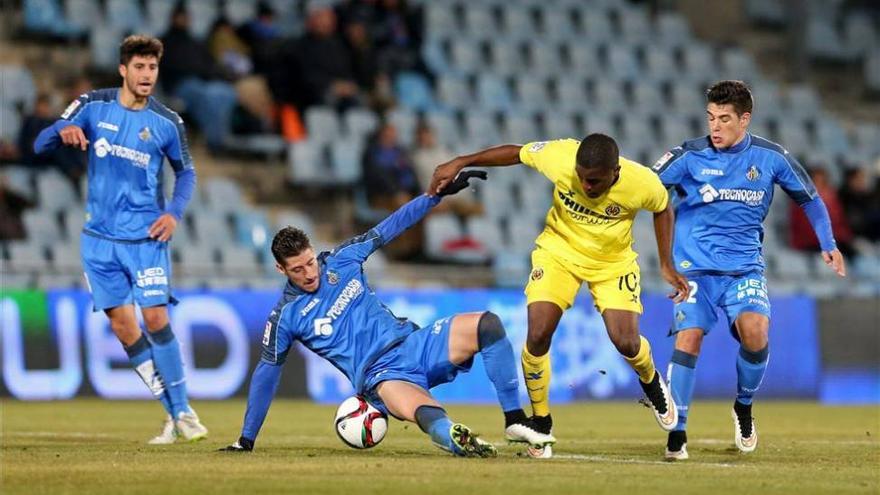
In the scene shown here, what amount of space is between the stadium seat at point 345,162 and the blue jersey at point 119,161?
8939 mm

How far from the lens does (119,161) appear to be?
35.0 ft

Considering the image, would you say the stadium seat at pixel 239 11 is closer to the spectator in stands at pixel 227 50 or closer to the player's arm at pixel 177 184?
the spectator in stands at pixel 227 50

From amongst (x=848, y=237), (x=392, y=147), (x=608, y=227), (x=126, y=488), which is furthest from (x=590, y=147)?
(x=848, y=237)

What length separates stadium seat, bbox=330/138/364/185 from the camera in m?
19.8

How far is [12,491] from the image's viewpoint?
7.30m

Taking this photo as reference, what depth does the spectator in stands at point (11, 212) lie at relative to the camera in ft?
54.9

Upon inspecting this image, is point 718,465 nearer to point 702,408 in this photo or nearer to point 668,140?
point 702,408

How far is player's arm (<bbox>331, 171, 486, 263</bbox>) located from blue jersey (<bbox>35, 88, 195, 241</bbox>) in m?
1.76

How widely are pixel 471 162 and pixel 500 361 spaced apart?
119 cm

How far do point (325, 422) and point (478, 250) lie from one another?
A: 21.3ft

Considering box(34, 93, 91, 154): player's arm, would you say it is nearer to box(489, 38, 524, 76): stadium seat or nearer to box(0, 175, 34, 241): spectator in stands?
box(0, 175, 34, 241): spectator in stands

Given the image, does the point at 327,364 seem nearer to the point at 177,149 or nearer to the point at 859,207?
the point at 177,149

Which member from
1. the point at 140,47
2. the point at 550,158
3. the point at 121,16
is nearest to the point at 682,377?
the point at 550,158

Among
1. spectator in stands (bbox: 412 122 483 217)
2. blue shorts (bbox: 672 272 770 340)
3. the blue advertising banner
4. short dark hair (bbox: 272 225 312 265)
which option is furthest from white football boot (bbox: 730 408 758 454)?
spectator in stands (bbox: 412 122 483 217)
